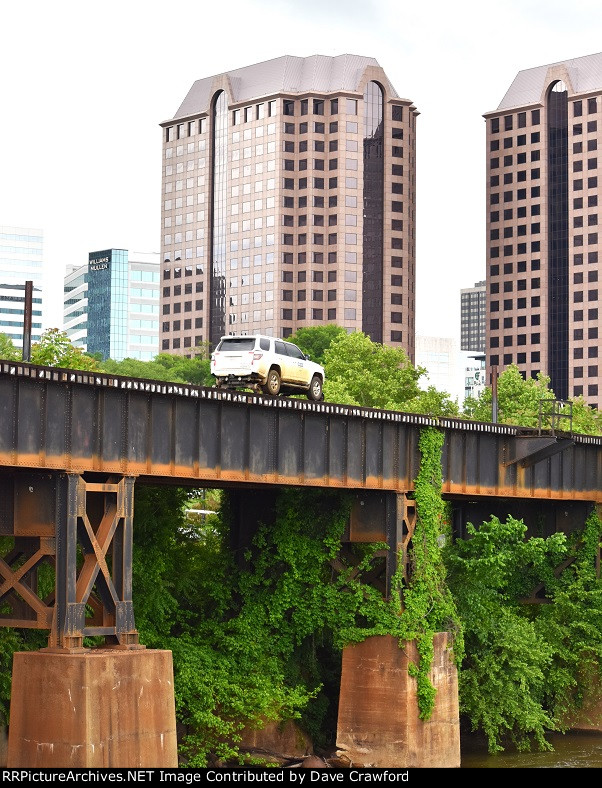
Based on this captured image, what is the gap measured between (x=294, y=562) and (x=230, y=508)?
148 inches

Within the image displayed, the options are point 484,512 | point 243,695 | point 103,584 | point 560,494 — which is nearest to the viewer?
point 103,584

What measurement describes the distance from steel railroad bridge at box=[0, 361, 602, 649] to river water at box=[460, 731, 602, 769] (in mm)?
7414

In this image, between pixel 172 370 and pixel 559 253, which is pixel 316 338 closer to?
pixel 172 370

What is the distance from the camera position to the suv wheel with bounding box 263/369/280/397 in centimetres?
4259

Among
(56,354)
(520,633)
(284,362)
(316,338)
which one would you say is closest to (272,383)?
(284,362)

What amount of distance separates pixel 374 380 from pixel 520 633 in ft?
160

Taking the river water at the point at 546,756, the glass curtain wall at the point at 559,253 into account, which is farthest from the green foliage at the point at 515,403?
the glass curtain wall at the point at 559,253

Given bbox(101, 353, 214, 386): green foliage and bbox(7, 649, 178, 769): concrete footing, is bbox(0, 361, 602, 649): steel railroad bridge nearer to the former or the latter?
bbox(7, 649, 178, 769): concrete footing

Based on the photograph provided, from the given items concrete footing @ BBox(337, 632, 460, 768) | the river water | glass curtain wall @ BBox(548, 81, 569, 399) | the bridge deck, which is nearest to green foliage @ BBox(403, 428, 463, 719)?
the bridge deck

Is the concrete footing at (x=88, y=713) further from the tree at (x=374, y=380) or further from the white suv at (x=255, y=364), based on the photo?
the tree at (x=374, y=380)

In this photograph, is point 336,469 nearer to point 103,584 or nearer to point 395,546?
point 395,546

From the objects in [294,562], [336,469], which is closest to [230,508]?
[294,562]

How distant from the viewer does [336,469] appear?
3994 centimetres

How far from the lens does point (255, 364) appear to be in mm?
41844
